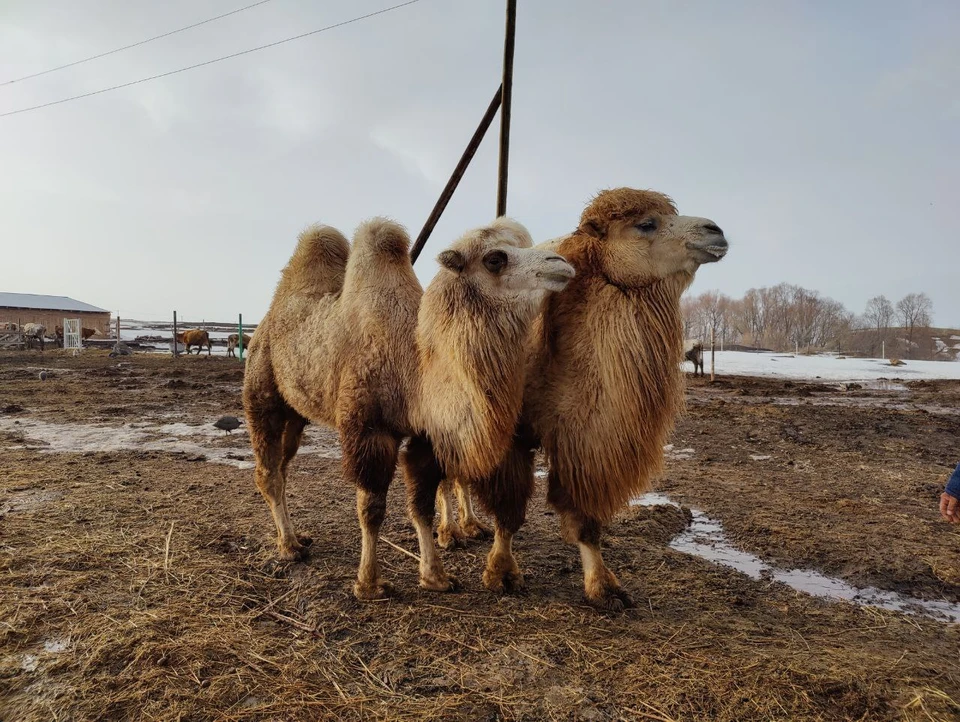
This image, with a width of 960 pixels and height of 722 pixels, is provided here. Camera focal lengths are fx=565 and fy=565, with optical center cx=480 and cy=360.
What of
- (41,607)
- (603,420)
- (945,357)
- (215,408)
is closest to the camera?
(41,607)

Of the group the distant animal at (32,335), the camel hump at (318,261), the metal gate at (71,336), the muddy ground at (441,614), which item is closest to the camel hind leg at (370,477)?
the muddy ground at (441,614)

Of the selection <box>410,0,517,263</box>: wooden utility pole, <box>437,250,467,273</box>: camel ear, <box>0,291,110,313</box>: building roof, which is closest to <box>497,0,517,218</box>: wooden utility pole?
<box>410,0,517,263</box>: wooden utility pole

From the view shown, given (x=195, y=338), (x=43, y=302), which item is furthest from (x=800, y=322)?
(x=43, y=302)

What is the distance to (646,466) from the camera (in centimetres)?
361

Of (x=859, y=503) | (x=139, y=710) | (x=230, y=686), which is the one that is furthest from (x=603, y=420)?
(x=859, y=503)

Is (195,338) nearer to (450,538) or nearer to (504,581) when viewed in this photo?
(450,538)

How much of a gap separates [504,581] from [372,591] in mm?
885

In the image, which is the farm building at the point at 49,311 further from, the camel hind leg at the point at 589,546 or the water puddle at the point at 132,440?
the camel hind leg at the point at 589,546

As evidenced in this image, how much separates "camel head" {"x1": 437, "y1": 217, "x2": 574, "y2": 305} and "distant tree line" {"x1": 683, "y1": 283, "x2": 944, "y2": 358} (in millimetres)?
59434

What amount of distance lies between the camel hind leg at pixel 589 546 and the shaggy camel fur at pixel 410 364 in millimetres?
619

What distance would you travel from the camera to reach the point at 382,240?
13.6 feet

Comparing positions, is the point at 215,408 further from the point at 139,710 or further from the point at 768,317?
the point at 768,317

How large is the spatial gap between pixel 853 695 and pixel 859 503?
3.86 metres

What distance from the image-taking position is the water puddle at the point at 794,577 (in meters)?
3.58
